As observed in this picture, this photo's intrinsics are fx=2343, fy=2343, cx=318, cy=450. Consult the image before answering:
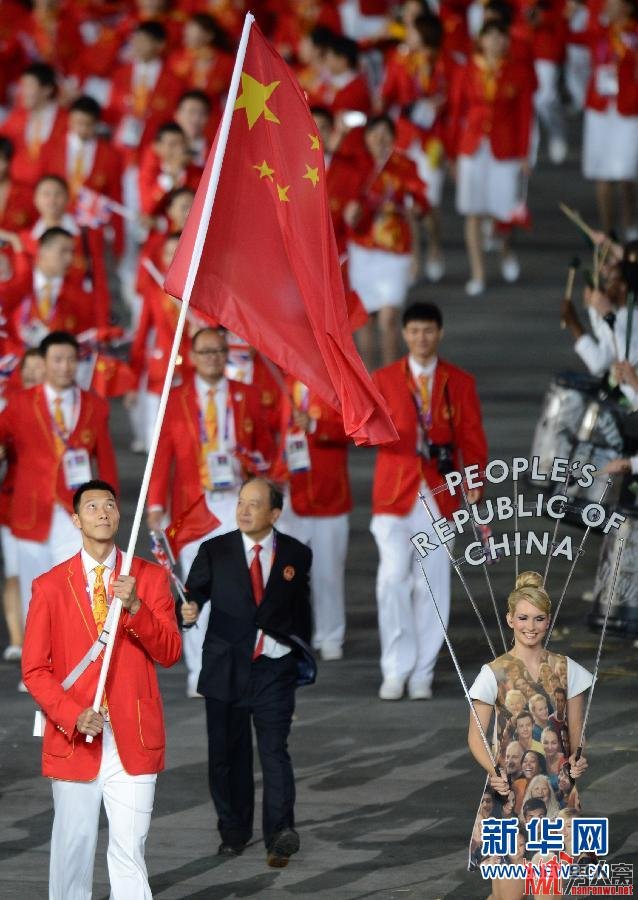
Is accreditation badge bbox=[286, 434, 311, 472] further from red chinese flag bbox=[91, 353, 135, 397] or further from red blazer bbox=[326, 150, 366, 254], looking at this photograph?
red blazer bbox=[326, 150, 366, 254]

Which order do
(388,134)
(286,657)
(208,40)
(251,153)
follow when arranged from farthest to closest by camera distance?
1. (208,40)
2. (388,134)
3. (286,657)
4. (251,153)

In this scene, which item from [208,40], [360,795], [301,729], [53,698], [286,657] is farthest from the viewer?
[208,40]

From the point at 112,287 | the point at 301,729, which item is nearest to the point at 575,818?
the point at 301,729

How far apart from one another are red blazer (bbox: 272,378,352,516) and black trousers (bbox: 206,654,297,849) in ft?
9.96

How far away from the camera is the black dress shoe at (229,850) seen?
9547mm

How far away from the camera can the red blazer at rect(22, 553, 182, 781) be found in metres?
8.16

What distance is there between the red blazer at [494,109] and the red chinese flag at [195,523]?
857 centimetres

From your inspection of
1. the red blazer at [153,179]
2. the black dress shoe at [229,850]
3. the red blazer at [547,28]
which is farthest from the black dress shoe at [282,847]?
the red blazer at [547,28]

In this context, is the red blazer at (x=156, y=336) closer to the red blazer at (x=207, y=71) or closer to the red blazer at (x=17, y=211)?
the red blazer at (x=17, y=211)

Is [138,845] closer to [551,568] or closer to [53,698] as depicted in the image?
[53,698]

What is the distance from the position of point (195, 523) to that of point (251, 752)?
2283 mm

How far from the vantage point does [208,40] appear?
2091 centimetres

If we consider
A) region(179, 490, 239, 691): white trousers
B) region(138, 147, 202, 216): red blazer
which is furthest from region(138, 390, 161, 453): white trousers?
region(179, 490, 239, 691): white trousers

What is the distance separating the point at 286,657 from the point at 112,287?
11.9m
